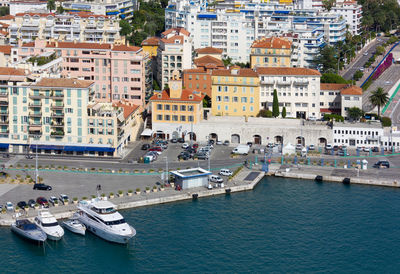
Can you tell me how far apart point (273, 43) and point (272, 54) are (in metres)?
1.73

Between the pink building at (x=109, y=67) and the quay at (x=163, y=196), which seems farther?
the pink building at (x=109, y=67)

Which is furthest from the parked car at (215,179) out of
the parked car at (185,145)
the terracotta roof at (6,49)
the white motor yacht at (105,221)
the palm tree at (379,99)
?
the terracotta roof at (6,49)

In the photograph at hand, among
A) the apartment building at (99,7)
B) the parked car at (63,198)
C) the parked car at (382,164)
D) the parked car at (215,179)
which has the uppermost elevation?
the apartment building at (99,7)

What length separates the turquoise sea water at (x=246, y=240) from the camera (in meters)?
64.2

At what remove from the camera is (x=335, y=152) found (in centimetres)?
9119

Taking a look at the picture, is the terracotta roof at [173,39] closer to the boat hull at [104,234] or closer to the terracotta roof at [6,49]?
the terracotta roof at [6,49]

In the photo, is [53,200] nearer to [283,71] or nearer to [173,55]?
[283,71]

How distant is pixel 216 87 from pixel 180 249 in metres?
38.2

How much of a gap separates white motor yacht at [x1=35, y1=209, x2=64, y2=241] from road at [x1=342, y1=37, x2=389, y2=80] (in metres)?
71.7

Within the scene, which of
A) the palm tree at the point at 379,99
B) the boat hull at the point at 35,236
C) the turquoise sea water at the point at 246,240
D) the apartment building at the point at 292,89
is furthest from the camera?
the apartment building at the point at 292,89

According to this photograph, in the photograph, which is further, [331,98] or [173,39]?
[173,39]

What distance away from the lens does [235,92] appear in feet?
333

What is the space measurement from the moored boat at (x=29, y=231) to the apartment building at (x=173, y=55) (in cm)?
4835

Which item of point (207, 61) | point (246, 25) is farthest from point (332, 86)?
point (246, 25)
